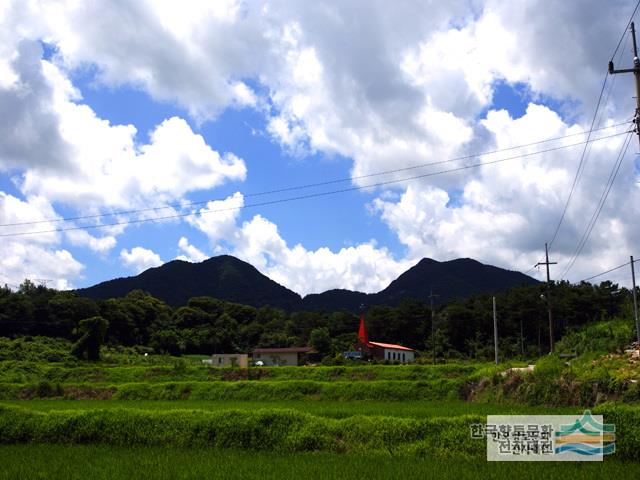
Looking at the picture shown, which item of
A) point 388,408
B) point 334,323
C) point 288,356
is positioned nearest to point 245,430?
point 388,408

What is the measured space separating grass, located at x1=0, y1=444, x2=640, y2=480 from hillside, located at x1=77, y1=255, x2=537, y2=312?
466ft

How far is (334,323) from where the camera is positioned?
91.6m

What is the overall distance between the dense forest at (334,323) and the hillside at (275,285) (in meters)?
63.5

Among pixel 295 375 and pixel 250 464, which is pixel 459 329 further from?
pixel 250 464

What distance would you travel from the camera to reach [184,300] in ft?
500

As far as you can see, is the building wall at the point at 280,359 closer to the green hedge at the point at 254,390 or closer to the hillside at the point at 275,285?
the green hedge at the point at 254,390

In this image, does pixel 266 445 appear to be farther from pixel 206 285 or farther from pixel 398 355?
pixel 206 285

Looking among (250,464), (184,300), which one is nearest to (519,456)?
(250,464)

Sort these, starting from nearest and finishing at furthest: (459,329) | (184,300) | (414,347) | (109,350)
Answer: (109,350)
(459,329)
(414,347)
(184,300)

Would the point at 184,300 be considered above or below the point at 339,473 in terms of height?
above

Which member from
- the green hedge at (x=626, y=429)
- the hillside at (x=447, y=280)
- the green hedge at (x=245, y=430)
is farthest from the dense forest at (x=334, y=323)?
the hillside at (x=447, y=280)

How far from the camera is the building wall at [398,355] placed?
6932cm

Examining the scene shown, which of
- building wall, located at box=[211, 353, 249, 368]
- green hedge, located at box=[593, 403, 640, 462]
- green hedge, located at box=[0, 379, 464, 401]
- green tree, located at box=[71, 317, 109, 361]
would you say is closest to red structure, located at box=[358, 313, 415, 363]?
building wall, located at box=[211, 353, 249, 368]

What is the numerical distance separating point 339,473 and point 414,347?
7871 cm
